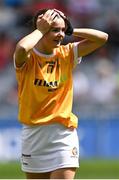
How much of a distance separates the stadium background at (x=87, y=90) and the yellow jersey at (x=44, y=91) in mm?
5758

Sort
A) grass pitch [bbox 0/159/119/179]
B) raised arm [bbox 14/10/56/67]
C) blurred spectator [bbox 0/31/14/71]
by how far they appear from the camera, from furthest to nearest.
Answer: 1. blurred spectator [bbox 0/31/14/71]
2. grass pitch [bbox 0/159/119/179]
3. raised arm [bbox 14/10/56/67]

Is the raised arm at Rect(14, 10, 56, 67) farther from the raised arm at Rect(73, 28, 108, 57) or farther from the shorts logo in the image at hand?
the shorts logo

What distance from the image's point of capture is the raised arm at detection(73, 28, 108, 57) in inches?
307

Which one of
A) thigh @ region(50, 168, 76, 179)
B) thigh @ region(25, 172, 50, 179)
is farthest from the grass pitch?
thigh @ region(50, 168, 76, 179)

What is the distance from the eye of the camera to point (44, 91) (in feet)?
24.6

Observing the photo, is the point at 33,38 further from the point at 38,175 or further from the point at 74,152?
the point at 38,175

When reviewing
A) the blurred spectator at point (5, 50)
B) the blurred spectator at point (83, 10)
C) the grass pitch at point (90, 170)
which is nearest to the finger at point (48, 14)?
the grass pitch at point (90, 170)

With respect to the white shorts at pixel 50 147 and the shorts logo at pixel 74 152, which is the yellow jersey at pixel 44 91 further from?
the shorts logo at pixel 74 152

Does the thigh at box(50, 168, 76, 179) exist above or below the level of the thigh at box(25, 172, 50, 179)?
above

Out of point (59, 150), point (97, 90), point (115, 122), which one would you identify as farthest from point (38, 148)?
point (97, 90)

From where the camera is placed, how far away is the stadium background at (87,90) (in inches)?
633

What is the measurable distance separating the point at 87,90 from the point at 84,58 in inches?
53.2

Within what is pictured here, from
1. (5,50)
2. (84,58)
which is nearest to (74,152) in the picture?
(84,58)

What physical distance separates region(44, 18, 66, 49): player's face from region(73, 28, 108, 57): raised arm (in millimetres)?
357
